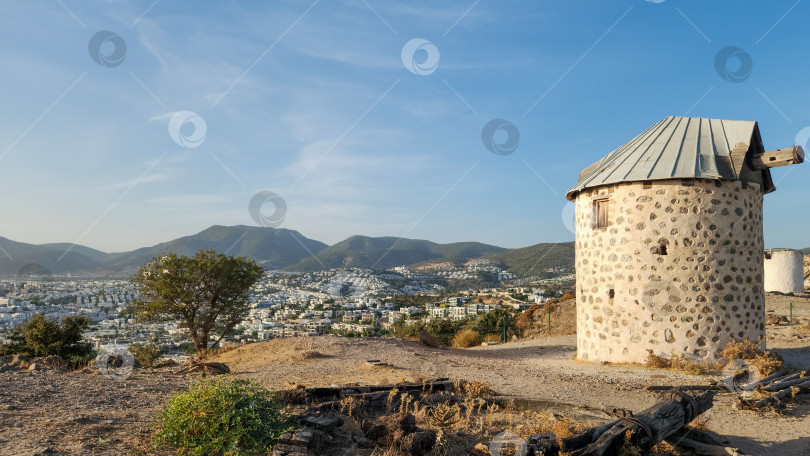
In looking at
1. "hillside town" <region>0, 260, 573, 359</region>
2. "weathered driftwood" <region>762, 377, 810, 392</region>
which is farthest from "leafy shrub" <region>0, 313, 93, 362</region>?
"weathered driftwood" <region>762, 377, 810, 392</region>

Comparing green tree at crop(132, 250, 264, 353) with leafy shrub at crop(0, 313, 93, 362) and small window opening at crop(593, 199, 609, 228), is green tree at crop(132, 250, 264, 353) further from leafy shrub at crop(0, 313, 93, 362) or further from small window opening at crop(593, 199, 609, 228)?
small window opening at crop(593, 199, 609, 228)

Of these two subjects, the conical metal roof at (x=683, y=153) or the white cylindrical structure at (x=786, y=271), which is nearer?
the conical metal roof at (x=683, y=153)

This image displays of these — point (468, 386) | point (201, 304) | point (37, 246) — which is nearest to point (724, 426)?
point (468, 386)

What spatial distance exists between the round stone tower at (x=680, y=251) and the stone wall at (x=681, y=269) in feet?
0.08

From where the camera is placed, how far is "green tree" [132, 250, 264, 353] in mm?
17875

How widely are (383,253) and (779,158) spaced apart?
67.6 meters

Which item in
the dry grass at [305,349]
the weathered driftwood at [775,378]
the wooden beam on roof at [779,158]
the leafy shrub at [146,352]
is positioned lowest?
the leafy shrub at [146,352]

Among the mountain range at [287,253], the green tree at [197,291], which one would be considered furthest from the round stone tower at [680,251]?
the mountain range at [287,253]

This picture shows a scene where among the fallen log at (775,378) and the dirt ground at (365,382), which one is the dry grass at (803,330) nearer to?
the dirt ground at (365,382)

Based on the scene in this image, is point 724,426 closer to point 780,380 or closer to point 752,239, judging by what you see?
point 780,380

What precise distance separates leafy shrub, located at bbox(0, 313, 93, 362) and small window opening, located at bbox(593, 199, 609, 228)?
15.6 meters

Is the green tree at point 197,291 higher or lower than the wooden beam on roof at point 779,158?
lower

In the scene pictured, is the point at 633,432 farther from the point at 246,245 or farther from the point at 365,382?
the point at 246,245

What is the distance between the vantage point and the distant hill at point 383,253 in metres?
72.5
